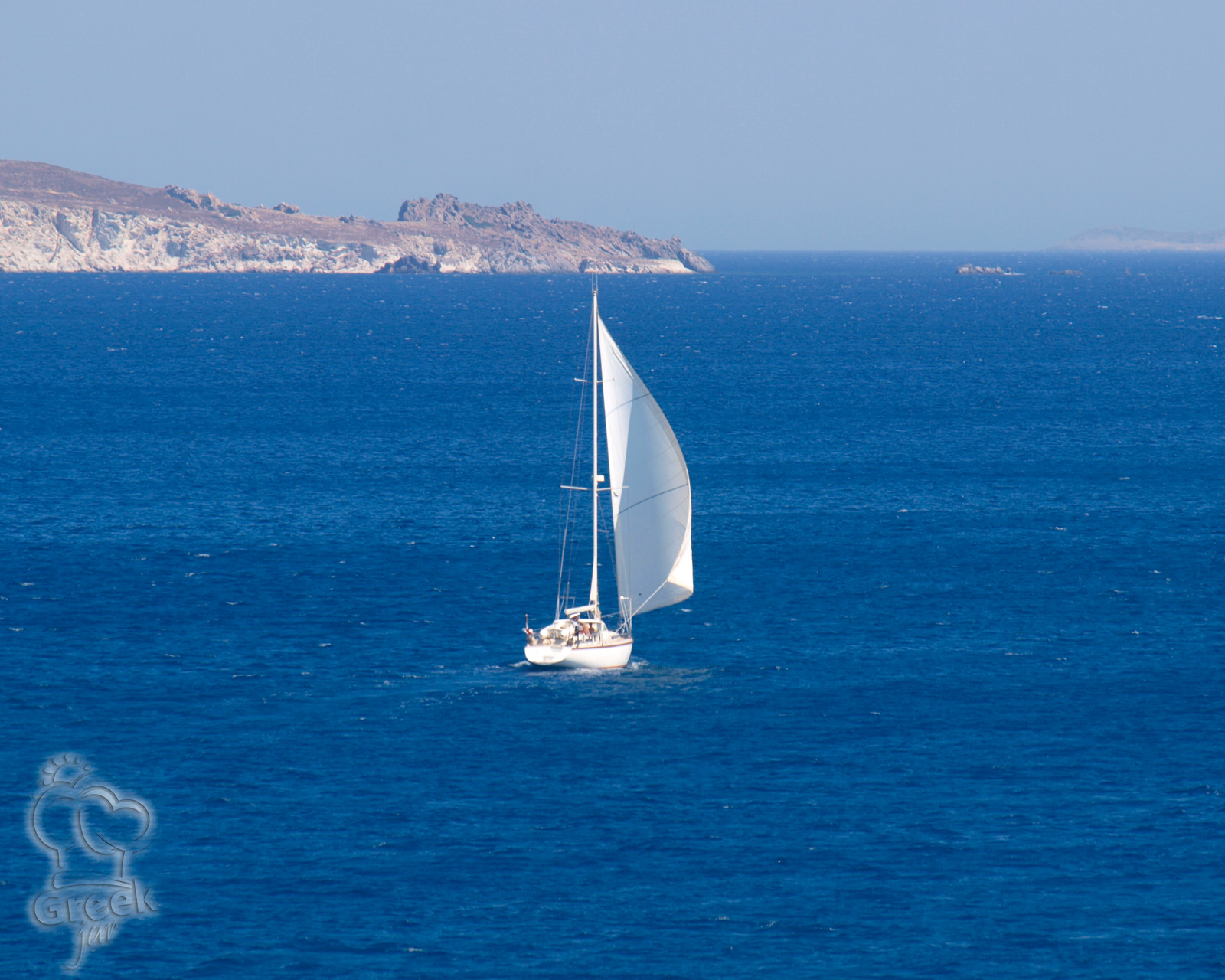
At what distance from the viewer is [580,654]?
69.2 metres

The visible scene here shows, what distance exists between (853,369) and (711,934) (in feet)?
509

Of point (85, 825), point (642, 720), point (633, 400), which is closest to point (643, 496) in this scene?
point (633, 400)

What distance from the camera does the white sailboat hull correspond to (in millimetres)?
69062

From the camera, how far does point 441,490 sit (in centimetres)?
11219

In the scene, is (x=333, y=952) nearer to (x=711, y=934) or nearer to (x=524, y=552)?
(x=711, y=934)

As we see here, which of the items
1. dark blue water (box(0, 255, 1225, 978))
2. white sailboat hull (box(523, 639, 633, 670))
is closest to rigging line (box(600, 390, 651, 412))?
white sailboat hull (box(523, 639, 633, 670))

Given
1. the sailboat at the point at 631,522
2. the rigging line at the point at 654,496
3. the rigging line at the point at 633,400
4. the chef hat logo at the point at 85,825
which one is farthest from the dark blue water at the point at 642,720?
the rigging line at the point at 633,400

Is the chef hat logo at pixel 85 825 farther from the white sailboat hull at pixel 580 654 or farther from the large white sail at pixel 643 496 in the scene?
the large white sail at pixel 643 496

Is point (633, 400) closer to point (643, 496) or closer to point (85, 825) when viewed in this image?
point (643, 496)

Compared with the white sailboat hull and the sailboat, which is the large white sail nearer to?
the sailboat

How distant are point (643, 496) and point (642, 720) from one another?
1281 centimetres

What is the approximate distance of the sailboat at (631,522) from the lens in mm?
69312

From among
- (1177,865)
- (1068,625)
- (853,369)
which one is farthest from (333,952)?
(853,369)

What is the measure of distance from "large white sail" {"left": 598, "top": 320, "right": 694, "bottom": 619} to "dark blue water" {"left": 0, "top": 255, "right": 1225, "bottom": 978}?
3.85 metres
